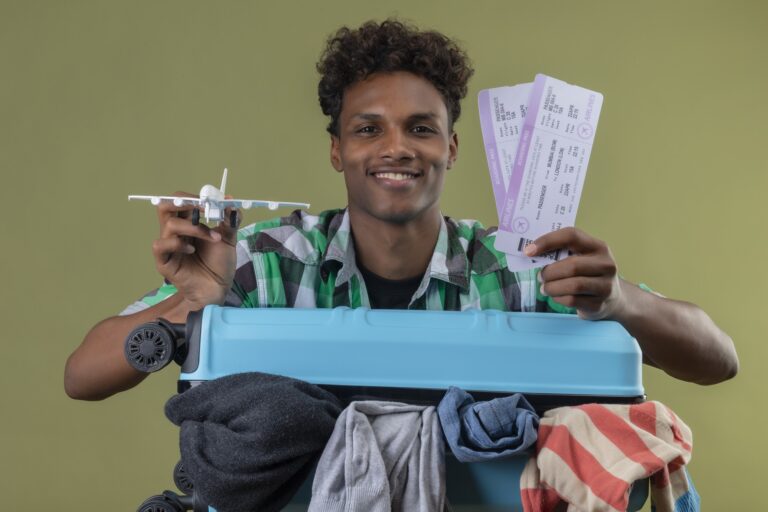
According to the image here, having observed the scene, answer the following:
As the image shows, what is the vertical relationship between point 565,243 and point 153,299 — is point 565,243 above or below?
above

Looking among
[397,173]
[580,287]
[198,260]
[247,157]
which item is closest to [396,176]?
[397,173]

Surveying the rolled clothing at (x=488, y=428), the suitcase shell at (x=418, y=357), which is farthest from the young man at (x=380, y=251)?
the rolled clothing at (x=488, y=428)

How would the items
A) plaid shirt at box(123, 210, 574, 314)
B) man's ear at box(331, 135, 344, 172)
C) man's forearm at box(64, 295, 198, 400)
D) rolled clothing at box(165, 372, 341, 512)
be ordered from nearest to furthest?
rolled clothing at box(165, 372, 341, 512) < man's forearm at box(64, 295, 198, 400) < plaid shirt at box(123, 210, 574, 314) < man's ear at box(331, 135, 344, 172)

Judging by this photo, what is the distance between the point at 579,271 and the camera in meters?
1.22

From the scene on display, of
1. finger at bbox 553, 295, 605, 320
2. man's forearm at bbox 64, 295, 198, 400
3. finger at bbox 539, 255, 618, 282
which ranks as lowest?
man's forearm at bbox 64, 295, 198, 400

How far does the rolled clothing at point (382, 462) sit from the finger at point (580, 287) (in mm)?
246

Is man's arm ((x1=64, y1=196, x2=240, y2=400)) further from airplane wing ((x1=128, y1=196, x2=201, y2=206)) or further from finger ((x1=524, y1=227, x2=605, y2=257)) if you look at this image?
finger ((x1=524, y1=227, x2=605, y2=257))

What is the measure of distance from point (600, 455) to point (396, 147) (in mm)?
700

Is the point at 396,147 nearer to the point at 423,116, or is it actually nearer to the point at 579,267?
the point at 423,116

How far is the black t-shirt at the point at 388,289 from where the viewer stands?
1689 mm

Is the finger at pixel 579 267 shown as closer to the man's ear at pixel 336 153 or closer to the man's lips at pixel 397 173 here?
the man's lips at pixel 397 173

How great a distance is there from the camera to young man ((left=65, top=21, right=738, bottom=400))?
139 centimetres

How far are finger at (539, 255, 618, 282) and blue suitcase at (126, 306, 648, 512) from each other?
90mm

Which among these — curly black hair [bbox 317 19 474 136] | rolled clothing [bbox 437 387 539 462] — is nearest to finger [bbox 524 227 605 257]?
rolled clothing [bbox 437 387 539 462]
